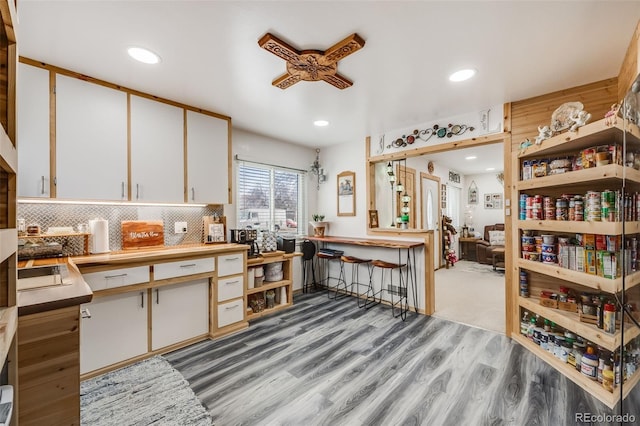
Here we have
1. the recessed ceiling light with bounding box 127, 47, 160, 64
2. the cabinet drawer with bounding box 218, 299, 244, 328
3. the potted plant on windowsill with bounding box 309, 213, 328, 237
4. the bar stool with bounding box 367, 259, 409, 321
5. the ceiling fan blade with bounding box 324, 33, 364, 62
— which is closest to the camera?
the ceiling fan blade with bounding box 324, 33, 364, 62

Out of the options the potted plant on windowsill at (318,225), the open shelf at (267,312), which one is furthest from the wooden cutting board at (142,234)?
the potted plant on windowsill at (318,225)

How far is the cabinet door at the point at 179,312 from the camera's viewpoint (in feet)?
8.05

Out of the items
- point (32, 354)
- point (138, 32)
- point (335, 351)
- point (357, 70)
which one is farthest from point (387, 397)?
point (138, 32)

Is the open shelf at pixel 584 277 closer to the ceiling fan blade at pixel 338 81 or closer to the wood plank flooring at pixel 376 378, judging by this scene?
the wood plank flooring at pixel 376 378

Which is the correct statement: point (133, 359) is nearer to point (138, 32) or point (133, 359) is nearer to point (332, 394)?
point (332, 394)

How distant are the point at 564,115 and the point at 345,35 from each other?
2.00m

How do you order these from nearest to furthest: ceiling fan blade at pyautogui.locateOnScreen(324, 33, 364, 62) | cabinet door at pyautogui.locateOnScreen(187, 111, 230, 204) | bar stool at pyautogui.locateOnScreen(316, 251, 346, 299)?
ceiling fan blade at pyautogui.locateOnScreen(324, 33, 364, 62) → cabinet door at pyautogui.locateOnScreen(187, 111, 230, 204) → bar stool at pyautogui.locateOnScreen(316, 251, 346, 299)

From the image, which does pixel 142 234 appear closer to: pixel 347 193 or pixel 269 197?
pixel 269 197

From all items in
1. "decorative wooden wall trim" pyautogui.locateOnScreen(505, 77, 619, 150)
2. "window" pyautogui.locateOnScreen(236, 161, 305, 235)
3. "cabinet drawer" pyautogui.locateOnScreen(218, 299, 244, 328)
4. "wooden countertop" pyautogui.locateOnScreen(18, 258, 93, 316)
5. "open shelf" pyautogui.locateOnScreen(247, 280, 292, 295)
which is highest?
"decorative wooden wall trim" pyautogui.locateOnScreen(505, 77, 619, 150)

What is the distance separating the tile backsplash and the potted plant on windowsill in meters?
1.61

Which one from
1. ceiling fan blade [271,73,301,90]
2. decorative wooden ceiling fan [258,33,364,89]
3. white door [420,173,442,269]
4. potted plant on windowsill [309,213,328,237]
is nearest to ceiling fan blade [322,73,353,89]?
decorative wooden ceiling fan [258,33,364,89]

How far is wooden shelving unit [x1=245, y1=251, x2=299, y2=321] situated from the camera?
3246 mm

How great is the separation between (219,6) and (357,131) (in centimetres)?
260

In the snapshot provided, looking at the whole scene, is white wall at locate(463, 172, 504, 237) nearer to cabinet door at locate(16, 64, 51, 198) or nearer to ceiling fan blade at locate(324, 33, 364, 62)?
ceiling fan blade at locate(324, 33, 364, 62)
